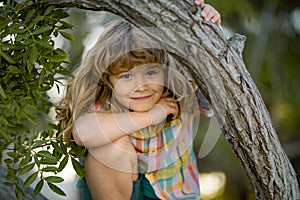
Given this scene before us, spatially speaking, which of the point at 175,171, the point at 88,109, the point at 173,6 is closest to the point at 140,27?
the point at 173,6

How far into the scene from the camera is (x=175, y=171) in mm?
1867

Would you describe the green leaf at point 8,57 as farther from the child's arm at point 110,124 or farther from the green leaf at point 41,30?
the child's arm at point 110,124

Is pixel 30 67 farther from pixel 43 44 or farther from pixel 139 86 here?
pixel 139 86

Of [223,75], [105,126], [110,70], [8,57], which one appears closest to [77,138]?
[105,126]

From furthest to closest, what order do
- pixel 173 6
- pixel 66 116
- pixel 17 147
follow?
pixel 66 116 < pixel 17 147 < pixel 173 6

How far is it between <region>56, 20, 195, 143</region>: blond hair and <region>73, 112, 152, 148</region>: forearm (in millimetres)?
21

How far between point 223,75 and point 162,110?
267 millimetres

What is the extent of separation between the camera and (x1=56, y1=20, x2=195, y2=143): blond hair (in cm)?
169

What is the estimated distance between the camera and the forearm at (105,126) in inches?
68.4

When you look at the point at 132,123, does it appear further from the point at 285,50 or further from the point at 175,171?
the point at 285,50

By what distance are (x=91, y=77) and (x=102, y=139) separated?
15cm

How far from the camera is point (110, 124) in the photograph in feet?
5.72

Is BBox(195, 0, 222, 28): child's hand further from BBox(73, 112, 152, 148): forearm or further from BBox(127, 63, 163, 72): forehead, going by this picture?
BBox(73, 112, 152, 148): forearm

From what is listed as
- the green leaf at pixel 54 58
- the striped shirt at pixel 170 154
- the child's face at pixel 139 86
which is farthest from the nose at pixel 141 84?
the green leaf at pixel 54 58
